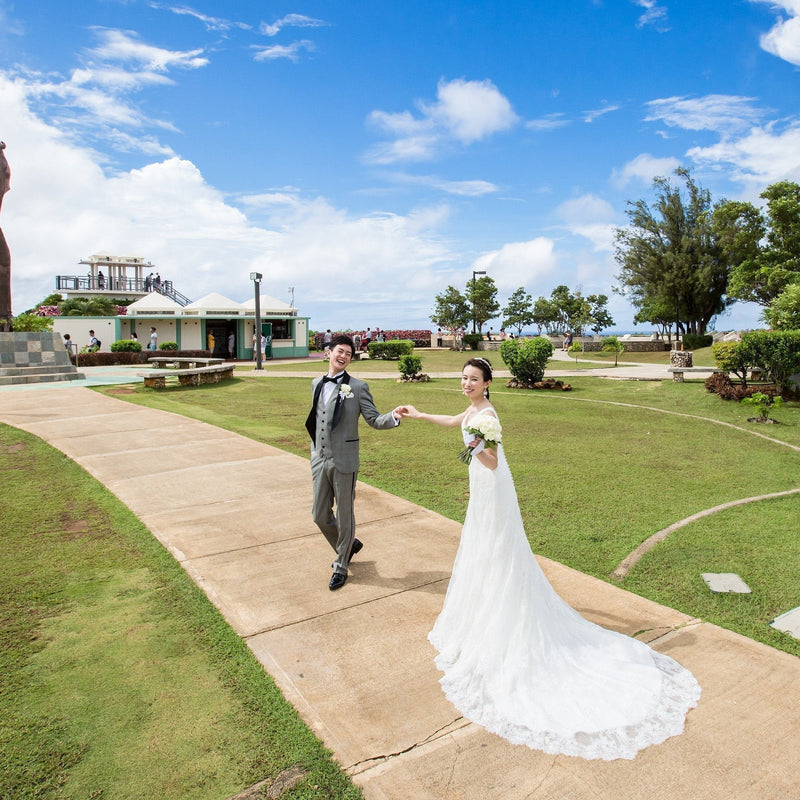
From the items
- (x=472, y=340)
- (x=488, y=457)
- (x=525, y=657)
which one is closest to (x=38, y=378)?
(x=488, y=457)

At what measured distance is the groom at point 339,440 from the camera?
14.5ft

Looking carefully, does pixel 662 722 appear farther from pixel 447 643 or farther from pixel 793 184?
pixel 793 184

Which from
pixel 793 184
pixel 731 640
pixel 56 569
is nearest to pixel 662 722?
pixel 731 640

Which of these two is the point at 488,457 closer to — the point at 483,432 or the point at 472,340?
the point at 483,432

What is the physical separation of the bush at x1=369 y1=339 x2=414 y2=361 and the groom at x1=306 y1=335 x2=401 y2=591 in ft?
94.6

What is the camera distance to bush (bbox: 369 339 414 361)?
33562 mm

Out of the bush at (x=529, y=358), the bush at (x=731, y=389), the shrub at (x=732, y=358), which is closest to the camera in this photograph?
the bush at (x=731, y=389)

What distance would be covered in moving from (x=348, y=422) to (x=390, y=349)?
Result: 29902mm

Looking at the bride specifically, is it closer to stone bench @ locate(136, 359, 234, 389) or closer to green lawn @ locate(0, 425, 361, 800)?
green lawn @ locate(0, 425, 361, 800)

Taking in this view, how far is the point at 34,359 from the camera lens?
20.1 metres

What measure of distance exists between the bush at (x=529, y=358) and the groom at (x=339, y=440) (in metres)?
14.3

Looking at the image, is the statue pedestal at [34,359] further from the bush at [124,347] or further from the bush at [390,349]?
the bush at [390,349]

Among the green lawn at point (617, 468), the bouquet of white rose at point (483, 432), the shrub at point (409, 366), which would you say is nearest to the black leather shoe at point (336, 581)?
the bouquet of white rose at point (483, 432)

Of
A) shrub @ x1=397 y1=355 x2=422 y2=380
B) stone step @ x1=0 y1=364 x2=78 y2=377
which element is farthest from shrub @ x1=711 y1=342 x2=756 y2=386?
stone step @ x1=0 y1=364 x2=78 y2=377
